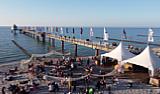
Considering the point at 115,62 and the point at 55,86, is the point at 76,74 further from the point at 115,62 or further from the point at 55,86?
the point at 115,62

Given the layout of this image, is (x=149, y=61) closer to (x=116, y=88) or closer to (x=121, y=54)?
(x=116, y=88)

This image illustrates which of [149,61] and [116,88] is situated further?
[149,61]

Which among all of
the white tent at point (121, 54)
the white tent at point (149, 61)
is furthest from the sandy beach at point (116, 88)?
the white tent at point (121, 54)

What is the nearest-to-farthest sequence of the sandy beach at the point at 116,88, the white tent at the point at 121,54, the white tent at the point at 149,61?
the sandy beach at the point at 116,88, the white tent at the point at 149,61, the white tent at the point at 121,54

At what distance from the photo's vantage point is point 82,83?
22.0 metres

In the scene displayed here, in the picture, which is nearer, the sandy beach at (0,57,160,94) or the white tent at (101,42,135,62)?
the sandy beach at (0,57,160,94)

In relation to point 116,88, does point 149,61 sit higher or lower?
higher

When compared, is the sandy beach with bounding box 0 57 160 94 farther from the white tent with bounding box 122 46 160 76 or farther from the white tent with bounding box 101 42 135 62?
the white tent with bounding box 101 42 135 62

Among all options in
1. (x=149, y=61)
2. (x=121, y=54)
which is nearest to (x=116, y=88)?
(x=149, y=61)

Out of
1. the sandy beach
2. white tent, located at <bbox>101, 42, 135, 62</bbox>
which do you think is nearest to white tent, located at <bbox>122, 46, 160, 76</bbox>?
the sandy beach

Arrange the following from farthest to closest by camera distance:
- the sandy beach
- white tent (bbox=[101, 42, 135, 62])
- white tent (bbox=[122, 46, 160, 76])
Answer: white tent (bbox=[101, 42, 135, 62]) → white tent (bbox=[122, 46, 160, 76]) → the sandy beach

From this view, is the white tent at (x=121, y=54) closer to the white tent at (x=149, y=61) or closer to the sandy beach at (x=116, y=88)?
the white tent at (x=149, y=61)

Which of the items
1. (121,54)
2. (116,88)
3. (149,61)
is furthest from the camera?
(121,54)

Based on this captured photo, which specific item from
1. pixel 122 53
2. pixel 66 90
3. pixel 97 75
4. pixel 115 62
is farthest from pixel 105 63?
pixel 66 90
